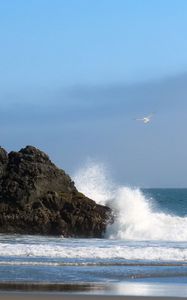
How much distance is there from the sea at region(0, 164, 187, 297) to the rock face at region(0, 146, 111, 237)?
1.02 meters

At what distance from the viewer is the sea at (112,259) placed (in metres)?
17.5

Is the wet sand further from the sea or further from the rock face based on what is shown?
the rock face

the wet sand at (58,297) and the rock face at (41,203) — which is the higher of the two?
the rock face at (41,203)

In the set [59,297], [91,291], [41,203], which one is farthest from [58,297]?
[41,203]

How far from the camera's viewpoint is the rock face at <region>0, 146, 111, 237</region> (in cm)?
3116

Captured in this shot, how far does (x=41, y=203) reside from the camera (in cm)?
3186

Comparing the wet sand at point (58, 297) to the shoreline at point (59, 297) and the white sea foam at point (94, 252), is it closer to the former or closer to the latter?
the shoreline at point (59, 297)

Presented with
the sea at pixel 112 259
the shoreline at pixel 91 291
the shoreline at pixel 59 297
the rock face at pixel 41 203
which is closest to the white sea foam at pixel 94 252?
the sea at pixel 112 259

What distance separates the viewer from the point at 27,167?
33.2 meters

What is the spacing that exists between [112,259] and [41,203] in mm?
9420

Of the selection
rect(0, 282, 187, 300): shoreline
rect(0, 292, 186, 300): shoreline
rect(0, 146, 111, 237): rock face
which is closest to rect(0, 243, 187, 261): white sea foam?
rect(0, 282, 187, 300): shoreline

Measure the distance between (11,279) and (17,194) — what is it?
1405 centimetres

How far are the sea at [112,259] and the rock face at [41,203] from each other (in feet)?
3.34

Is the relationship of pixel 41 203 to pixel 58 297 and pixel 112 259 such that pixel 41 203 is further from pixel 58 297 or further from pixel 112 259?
pixel 58 297
